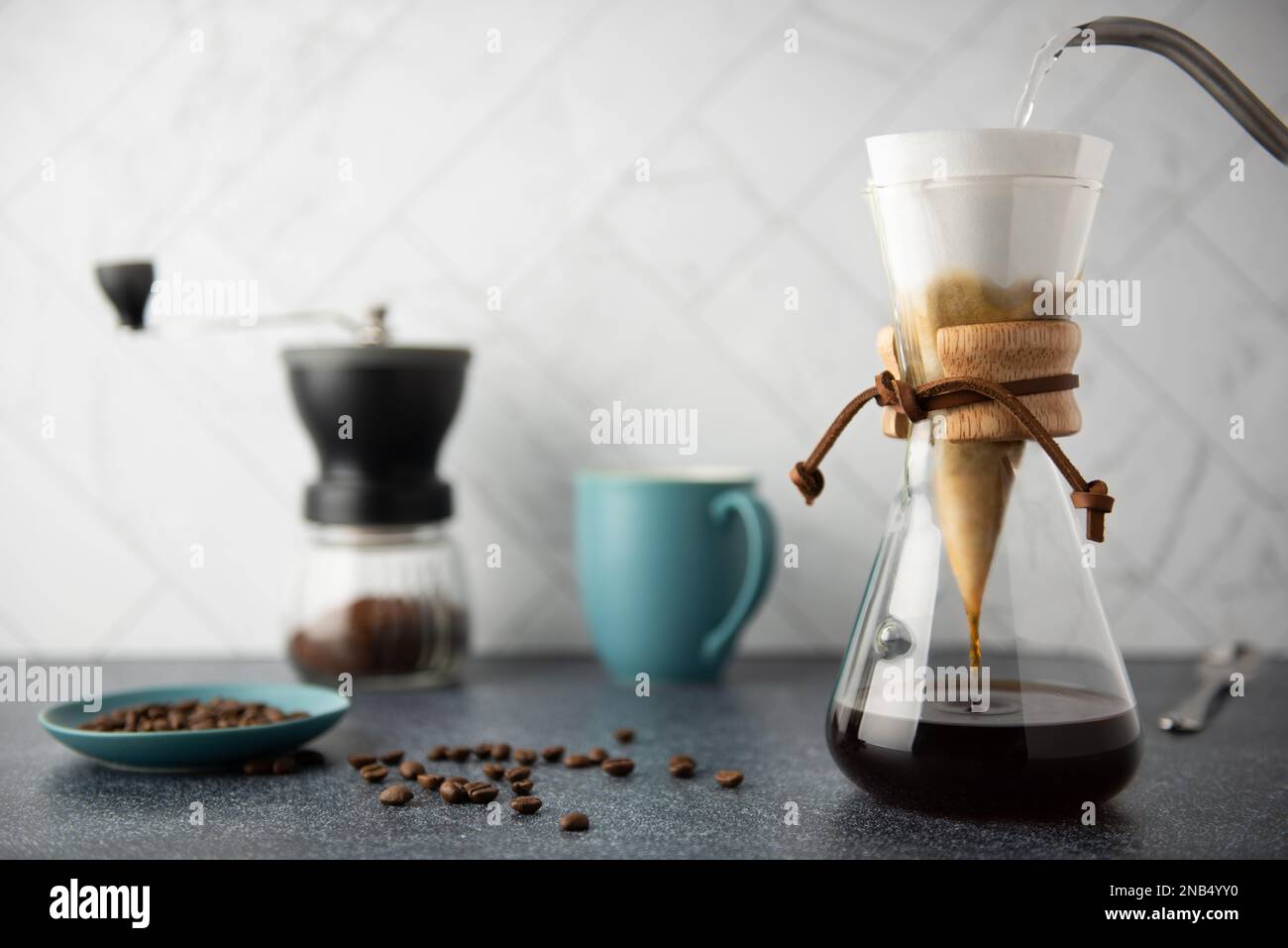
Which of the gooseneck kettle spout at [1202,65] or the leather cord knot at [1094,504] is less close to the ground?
the gooseneck kettle spout at [1202,65]

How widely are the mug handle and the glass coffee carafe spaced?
335mm

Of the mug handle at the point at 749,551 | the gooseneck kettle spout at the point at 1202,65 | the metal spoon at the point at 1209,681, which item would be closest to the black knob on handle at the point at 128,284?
the mug handle at the point at 749,551

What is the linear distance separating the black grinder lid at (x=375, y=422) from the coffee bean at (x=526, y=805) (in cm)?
41

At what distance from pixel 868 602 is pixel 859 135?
0.62 metres

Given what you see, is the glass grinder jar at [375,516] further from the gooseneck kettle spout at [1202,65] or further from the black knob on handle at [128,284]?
the gooseneck kettle spout at [1202,65]

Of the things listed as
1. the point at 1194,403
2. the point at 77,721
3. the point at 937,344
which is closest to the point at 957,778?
the point at 937,344

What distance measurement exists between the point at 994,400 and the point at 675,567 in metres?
0.43

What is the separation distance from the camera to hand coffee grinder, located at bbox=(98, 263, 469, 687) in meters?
0.98

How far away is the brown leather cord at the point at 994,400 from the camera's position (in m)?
0.60

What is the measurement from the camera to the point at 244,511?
1172mm

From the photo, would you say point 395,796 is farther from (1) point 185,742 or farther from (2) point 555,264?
(2) point 555,264

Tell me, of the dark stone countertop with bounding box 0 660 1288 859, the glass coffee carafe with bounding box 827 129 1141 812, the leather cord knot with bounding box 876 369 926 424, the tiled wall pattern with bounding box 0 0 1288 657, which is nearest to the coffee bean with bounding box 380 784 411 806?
the dark stone countertop with bounding box 0 660 1288 859

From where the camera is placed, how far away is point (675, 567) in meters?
1.00
